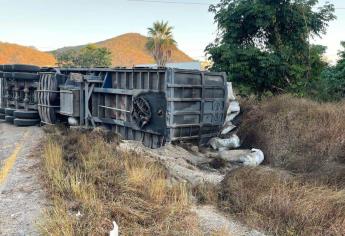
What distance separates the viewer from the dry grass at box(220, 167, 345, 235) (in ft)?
15.6

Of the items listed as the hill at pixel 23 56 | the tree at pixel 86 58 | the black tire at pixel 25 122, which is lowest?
the black tire at pixel 25 122

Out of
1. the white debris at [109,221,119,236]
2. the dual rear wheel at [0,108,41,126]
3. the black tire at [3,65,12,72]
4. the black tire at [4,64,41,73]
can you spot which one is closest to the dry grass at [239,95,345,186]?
the white debris at [109,221,119,236]

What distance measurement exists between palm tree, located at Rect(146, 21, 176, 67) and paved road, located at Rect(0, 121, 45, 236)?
48527 millimetres

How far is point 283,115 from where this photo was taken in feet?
34.1

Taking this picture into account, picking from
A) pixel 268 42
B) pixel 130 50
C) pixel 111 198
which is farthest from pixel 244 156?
pixel 130 50

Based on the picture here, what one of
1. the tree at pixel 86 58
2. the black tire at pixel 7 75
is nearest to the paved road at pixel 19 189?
the black tire at pixel 7 75

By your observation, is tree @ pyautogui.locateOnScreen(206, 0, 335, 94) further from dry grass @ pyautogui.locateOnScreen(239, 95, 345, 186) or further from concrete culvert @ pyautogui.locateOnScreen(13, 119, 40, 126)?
concrete culvert @ pyautogui.locateOnScreen(13, 119, 40, 126)

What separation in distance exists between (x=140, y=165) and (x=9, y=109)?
9915mm

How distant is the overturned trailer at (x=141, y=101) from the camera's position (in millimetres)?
9211

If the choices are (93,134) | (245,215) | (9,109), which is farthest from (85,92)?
(245,215)

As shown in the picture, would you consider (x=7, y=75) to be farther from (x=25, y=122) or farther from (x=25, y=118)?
(x=25, y=122)

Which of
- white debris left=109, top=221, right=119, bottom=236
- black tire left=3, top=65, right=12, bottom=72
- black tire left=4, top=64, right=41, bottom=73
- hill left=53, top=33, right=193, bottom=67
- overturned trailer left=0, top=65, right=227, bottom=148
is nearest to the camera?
white debris left=109, top=221, right=119, bottom=236

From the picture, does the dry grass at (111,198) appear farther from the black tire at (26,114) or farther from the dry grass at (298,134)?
the black tire at (26,114)

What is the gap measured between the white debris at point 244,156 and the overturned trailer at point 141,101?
3.32 ft
